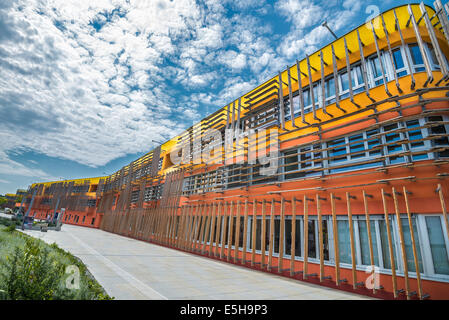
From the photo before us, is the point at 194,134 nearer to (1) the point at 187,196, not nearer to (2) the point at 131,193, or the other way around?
(1) the point at 187,196

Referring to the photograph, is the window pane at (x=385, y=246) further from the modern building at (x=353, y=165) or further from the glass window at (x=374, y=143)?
the glass window at (x=374, y=143)

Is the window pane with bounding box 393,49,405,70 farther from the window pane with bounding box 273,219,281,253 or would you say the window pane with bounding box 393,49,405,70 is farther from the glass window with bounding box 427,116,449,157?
the window pane with bounding box 273,219,281,253

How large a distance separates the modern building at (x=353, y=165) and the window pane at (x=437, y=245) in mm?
24

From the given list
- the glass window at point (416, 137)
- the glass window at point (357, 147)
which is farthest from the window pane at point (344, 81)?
the glass window at point (416, 137)

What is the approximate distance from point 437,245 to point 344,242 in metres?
2.29

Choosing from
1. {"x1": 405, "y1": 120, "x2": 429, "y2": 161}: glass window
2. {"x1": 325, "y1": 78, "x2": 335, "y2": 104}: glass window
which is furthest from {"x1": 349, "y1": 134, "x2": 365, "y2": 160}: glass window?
{"x1": 325, "y1": 78, "x2": 335, "y2": 104}: glass window

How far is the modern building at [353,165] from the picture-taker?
232 inches

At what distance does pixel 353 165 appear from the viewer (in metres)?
7.37

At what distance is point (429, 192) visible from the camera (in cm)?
588

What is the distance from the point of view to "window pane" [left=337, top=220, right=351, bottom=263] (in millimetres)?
7082

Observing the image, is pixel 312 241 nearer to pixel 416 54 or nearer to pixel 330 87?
pixel 330 87
